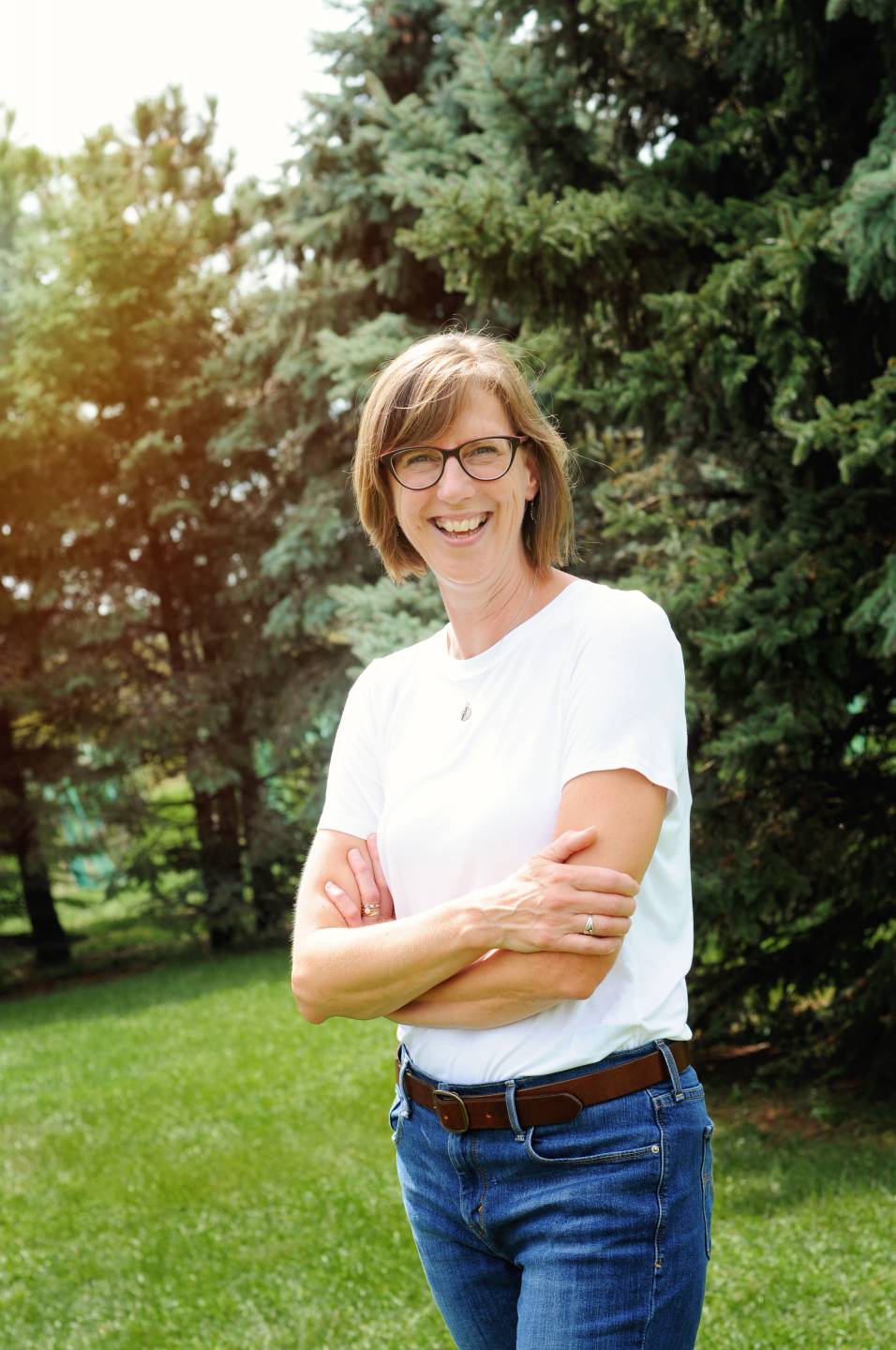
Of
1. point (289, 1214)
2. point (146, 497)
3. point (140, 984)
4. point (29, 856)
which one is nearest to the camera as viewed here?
point (289, 1214)

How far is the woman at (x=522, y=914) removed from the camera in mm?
1791

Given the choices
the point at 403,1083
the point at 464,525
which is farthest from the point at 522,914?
the point at 464,525

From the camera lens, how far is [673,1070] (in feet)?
6.05

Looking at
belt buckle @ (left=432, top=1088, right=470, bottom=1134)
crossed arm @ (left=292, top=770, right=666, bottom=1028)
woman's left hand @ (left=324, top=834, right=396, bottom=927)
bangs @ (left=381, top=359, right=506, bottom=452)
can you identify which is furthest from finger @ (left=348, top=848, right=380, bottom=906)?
bangs @ (left=381, top=359, right=506, bottom=452)

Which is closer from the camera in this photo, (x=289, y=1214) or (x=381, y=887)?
(x=381, y=887)

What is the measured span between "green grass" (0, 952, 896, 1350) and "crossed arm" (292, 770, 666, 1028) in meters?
2.86

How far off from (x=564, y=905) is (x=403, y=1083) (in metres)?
0.47

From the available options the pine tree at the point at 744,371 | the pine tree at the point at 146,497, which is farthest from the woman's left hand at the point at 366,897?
the pine tree at the point at 146,497

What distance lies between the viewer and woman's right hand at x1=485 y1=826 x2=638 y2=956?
1.78m

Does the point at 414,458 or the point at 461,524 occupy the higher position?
the point at 414,458

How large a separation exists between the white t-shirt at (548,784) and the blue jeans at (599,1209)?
0.05 meters

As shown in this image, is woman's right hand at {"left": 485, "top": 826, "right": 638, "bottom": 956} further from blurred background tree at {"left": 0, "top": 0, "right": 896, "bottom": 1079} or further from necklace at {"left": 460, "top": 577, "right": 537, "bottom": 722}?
blurred background tree at {"left": 0, "top": 0, "right": 896, "bottom": 1079}

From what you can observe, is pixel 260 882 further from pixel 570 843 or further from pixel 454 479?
pixel 570 843

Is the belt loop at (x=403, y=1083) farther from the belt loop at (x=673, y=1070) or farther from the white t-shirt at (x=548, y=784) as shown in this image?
the belt loop at (x=673, y=1070)
